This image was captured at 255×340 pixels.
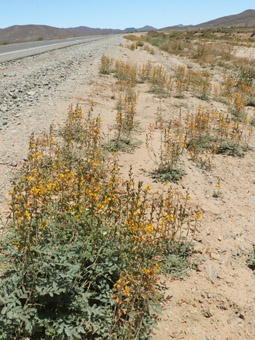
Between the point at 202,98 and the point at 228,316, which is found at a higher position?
the point at 202,98

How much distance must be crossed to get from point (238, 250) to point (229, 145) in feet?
11.2

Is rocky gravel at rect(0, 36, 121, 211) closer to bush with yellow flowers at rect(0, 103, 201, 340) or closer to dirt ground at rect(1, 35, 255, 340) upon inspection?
dirt ground at rect(1, 35, 255, 340)

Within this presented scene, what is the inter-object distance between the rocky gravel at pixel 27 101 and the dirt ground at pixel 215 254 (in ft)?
0.53

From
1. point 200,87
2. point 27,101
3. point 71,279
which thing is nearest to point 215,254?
point 71,279

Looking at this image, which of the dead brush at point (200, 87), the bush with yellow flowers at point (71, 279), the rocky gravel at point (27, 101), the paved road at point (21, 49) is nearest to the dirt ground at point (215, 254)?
the rocky gravel at point (27, 101)

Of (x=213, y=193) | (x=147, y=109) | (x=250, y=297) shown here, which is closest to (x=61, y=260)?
(x=250, y=297)

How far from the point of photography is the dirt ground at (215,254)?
2814 millimetres

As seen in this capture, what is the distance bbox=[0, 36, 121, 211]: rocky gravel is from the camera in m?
5.12

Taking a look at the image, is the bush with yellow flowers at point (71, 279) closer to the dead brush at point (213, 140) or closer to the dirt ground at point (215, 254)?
the dirt ground at point (215, 254)

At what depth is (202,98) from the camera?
10.3 m

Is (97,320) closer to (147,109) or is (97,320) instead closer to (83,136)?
(83,136)

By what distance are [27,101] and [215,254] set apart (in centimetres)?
627

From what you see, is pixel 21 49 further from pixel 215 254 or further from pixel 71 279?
pixel 71 279

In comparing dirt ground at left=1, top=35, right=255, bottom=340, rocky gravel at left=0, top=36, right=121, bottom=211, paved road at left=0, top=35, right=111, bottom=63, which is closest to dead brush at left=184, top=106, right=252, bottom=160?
dirt ground at left=1, top=35, right=255, bottom=340
